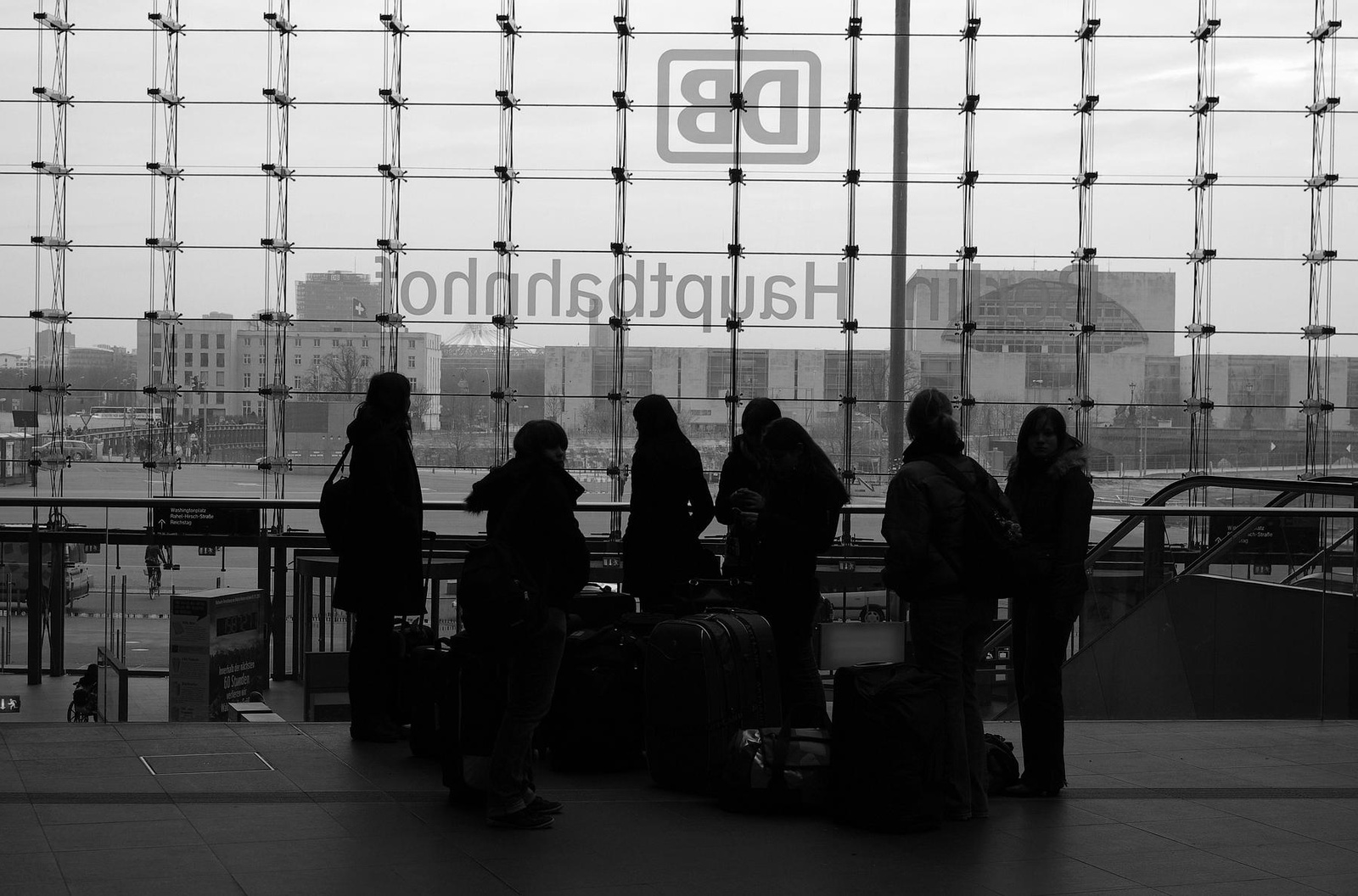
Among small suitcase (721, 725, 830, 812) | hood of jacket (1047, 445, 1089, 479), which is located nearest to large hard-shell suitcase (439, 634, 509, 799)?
small suitcase (721, 725, 830, 812)

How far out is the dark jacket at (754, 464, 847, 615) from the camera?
391cm

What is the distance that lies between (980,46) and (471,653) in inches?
419

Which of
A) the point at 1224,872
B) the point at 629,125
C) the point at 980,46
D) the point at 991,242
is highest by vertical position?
the point at 980,46

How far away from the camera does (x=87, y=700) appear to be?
530 cm

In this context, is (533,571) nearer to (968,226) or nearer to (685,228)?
(685,228)

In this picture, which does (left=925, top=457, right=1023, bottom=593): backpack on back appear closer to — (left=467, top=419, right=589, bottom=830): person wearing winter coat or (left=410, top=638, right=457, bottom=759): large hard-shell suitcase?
(left=467, top=419, right=589, bottom=830): person wearing winter coat

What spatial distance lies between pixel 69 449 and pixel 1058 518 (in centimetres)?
1118

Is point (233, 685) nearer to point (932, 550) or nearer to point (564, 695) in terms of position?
point (564, 695)

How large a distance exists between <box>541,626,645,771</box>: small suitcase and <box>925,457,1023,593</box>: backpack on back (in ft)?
3.39

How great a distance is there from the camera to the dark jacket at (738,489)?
4.22 metres

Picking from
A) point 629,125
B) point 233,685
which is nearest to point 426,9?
point 629,125

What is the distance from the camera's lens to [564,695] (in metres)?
4.09

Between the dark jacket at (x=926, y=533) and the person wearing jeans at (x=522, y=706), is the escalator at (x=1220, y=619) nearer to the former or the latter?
the dark jacket at (x=926, y=533)

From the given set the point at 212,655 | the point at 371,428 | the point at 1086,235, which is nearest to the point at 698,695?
the point at 371,428
